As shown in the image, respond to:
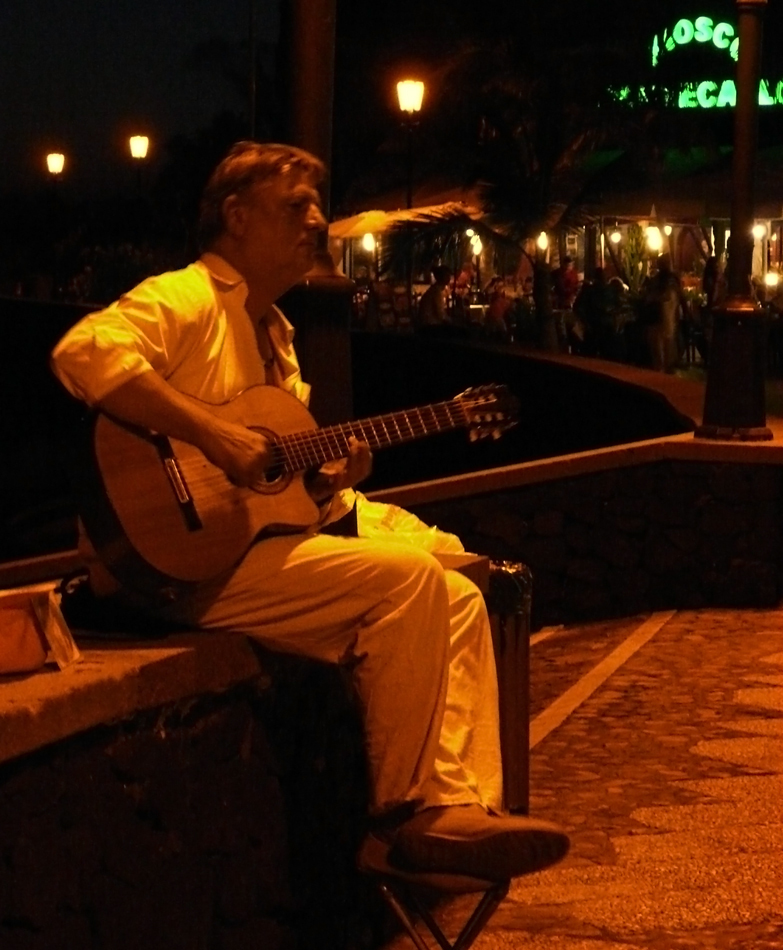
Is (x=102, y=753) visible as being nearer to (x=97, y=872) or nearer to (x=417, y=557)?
(x=97, y=872)

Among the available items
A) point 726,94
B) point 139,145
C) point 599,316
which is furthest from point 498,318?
point 139,145

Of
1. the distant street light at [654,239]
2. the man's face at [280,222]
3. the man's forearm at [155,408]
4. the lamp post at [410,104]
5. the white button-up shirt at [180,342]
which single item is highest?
the lamp post at [410,104]

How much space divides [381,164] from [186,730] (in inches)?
1317

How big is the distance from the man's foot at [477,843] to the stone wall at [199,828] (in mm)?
348

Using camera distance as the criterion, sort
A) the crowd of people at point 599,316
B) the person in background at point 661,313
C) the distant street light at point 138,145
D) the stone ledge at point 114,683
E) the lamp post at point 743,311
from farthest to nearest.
→ the distant street light at point 138,145 → the crowd of people at point 599,316 → the person in background at point 661,313 → the lamp post at point 743,311 → the stone ledge at point 114,683

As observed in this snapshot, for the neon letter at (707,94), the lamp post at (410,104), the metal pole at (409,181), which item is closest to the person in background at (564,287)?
the metal pole at (409,181)

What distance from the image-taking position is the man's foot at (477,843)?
386cm

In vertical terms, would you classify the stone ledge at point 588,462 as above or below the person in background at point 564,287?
below

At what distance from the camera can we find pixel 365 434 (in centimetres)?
418

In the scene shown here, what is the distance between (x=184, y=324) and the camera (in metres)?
4.03

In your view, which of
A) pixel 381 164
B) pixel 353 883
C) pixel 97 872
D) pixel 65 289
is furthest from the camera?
pixel 65 289

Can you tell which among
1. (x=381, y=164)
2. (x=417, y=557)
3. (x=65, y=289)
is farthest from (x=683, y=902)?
(x=65, y=289)

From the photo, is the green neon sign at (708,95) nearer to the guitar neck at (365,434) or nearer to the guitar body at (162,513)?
the guitar neck at (365,434)

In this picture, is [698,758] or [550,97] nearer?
[698,758]
